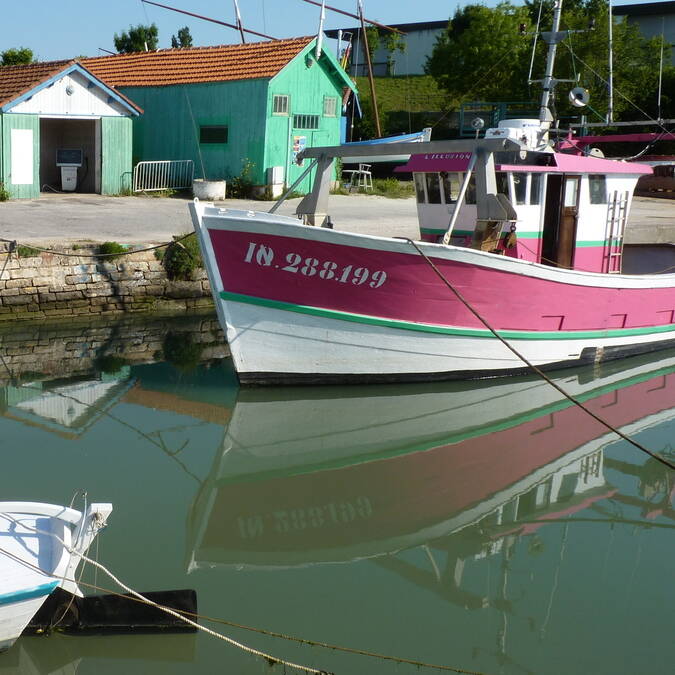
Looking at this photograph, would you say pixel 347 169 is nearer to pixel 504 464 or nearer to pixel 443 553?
pixel 504 464

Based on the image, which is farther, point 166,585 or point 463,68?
point 463,68

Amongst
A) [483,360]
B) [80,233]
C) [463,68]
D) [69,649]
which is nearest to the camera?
[69,649]

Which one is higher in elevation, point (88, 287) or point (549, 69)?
point (549, 69)

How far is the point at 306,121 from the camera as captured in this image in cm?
2312

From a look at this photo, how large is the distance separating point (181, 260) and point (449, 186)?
4.62 metres

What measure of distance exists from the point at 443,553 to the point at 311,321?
3.68 meters

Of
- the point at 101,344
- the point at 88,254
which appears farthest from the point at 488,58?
the point at 101,344

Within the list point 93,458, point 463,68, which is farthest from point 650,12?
point 93,458

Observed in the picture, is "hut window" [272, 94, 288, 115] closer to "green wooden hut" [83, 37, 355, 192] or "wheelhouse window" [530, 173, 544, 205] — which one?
"green wooden hut" [83, 37, 355, 192]

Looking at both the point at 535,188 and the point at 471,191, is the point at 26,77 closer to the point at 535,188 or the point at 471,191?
the point at 471,191

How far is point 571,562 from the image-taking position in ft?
20.4

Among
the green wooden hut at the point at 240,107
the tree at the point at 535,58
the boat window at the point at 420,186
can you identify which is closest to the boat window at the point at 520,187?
the boat window at the point at 420,186

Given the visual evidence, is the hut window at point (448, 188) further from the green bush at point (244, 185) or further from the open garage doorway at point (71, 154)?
the open garage doorway at point (71, 154)

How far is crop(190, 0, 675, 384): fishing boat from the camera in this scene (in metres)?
9.18
